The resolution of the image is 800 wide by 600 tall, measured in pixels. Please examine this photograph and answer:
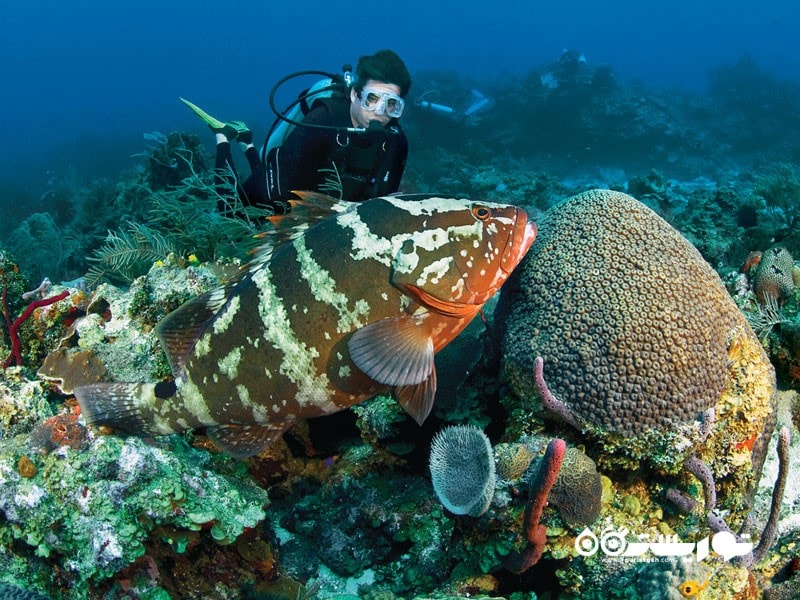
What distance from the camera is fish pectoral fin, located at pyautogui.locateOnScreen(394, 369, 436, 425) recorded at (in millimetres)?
2311

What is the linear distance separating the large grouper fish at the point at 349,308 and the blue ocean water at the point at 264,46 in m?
35.9

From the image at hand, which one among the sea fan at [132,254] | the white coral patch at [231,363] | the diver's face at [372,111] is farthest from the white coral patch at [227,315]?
the diver's face at [372,111]

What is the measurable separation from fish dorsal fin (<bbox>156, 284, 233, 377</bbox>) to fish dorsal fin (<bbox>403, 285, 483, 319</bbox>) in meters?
1.01

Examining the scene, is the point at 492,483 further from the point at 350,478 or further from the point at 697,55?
the point at 697,55

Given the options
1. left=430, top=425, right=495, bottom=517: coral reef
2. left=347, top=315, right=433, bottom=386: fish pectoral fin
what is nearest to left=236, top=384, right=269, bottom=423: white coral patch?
left=347, top=315, right=433, bottom=386: fish pectoral fin

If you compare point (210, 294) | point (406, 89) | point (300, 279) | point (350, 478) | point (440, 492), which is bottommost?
point (350, 478)

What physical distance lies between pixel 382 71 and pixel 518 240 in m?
3.43

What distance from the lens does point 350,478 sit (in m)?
3.17

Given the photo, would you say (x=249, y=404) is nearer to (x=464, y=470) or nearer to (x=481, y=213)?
(x=464, y=470)

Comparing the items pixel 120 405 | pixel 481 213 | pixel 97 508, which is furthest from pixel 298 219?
pixel 97 508

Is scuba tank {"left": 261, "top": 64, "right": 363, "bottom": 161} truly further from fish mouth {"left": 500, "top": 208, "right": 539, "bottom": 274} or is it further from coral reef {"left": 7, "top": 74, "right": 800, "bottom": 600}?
fish mouth {"left": 500, "top": 208, "right": 539, "bottom": 274}

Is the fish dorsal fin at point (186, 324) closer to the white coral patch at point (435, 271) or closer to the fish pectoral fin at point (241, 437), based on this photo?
the fish pectoral fin at point (241, 437)

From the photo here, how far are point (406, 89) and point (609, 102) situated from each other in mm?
20186

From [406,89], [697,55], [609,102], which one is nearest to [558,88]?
[609,102]
